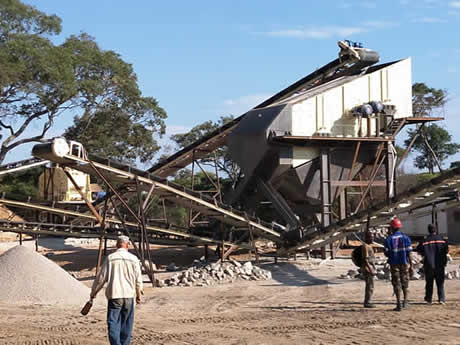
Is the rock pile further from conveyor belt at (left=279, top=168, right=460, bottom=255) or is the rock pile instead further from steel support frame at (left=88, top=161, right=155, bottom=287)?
conveyor belt at (left=279, top=168, right=460, bottom=255)

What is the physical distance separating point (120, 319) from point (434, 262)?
7377 millimetres

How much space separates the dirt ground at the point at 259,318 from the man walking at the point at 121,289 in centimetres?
155

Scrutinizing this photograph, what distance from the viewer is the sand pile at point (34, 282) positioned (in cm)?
1531

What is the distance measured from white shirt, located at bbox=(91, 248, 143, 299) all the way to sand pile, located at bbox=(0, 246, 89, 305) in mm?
6423

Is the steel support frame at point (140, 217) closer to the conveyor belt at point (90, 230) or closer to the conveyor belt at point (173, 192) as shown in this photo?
the conveyor belt at point (173, 192)

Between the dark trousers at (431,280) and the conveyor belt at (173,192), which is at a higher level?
the conveyor belt at (173,192)

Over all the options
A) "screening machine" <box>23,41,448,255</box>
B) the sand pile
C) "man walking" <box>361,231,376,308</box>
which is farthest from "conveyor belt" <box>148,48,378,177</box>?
"man walking" <box>361,231,376,308</box>

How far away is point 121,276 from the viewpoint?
9250 mm

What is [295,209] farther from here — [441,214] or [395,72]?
[441,214]

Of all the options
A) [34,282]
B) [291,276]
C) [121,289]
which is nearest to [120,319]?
[121,289]

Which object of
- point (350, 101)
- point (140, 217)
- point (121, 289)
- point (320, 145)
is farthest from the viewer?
point (350, 101)

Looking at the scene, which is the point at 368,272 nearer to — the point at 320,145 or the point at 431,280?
the point at 431,280

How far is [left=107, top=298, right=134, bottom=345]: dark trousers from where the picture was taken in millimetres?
9055

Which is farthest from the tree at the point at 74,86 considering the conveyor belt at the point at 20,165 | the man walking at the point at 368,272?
the man walking at the point at 368,272
